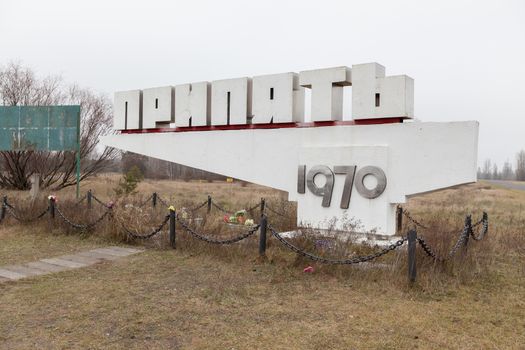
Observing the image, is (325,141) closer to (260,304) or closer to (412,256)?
(412,256)

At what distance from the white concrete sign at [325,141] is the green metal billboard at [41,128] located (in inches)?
198

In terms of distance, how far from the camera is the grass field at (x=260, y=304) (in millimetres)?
4516

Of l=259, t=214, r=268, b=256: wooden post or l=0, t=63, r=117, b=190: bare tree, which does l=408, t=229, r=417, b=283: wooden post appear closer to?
l=259, t=214, r=268, b=256: wooden post

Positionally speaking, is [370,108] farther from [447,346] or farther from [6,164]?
[6,164]

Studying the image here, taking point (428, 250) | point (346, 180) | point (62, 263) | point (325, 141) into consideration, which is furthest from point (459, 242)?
point (62, 263)

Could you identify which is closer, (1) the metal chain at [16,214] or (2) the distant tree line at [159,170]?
(1) the metal chain at [16,214]

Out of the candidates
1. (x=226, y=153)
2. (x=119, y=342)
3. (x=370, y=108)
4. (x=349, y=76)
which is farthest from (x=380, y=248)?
(x=119, y=342)

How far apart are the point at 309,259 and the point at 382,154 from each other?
7.98 feet

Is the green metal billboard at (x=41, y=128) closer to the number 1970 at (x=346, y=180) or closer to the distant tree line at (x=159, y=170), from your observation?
the number 1970 at (x=346, y=180)

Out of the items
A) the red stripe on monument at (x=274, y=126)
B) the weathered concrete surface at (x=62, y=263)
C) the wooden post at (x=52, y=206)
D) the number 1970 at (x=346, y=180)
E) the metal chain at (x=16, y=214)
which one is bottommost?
the weathered concrete surface at (x=62, y=263)

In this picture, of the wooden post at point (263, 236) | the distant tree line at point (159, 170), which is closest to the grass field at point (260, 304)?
the wooden post at point (263, 236)

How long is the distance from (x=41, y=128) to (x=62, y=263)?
864 centimetres

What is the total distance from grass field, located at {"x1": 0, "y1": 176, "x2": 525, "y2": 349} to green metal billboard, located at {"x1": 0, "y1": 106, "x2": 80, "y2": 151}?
704cm

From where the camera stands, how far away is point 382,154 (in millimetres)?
8297
